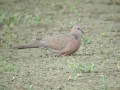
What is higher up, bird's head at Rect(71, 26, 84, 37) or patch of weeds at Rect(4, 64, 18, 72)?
bird's head at Rect(71, 26, 84, 37)

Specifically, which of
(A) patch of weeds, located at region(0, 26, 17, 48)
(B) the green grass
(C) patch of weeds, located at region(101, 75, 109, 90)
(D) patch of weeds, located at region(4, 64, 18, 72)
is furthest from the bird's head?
(C) patch of weeds, located at region(101, 75, 109, 90)

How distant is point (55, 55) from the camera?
9.39m

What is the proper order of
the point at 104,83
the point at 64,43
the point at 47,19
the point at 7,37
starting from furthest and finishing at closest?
the point at 47,19 → the point at 7,37 → the point at 64,43 → the point at 104,83

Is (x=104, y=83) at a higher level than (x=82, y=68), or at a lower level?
higher

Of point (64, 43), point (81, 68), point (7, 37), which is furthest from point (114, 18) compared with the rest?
point (81, 68)

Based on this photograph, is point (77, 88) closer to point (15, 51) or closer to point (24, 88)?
point (24, 88)

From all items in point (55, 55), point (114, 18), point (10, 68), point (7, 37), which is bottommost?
point (114, 18)

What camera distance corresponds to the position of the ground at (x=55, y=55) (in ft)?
24.3

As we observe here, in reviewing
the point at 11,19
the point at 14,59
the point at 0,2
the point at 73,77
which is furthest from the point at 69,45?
the point at 0,2

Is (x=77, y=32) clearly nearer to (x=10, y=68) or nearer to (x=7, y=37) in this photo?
(x=10, y=68)

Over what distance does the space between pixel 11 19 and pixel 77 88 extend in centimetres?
603

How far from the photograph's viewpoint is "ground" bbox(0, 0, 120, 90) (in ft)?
24.3

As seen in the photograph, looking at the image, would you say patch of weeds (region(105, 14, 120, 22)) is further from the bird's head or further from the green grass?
the green grass

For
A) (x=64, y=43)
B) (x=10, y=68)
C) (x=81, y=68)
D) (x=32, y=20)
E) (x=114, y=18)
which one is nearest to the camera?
(x=81, y=68)
